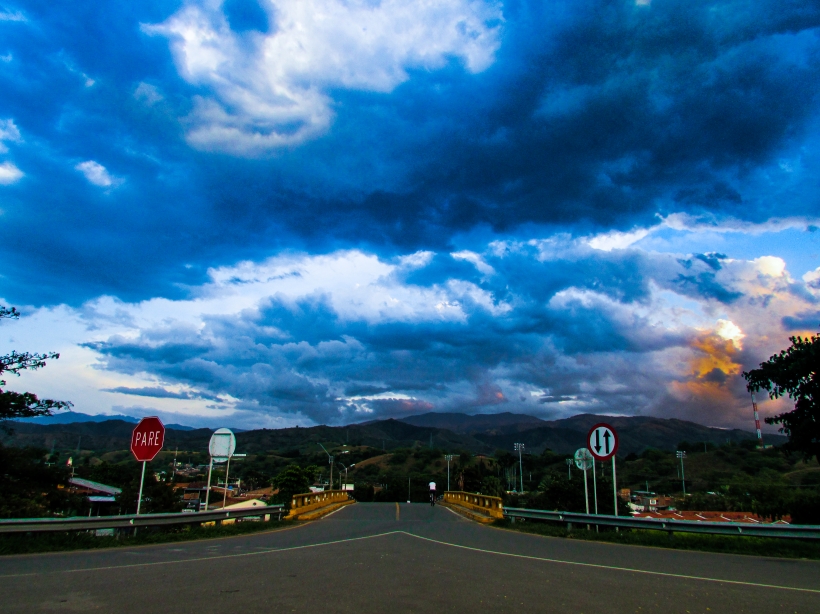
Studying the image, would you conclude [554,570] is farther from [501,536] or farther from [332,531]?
[332,531]

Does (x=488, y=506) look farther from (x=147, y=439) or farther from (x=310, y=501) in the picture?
(x=147, y=439)

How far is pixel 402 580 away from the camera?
8.45 meters

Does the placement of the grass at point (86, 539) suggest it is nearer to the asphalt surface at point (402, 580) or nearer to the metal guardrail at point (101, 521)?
the metal guardrail at point (101, 521)

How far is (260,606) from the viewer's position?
259 inches

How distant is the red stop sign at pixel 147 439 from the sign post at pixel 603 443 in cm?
1204

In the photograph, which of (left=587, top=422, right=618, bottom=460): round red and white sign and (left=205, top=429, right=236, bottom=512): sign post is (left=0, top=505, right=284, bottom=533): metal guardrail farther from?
(left=587, top=422, right=618, bottom=460): round red and white sign

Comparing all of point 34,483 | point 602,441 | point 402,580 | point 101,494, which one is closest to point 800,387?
point 602,441

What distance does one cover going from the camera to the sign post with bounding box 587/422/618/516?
52.2 feet

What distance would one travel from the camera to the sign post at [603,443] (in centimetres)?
1590

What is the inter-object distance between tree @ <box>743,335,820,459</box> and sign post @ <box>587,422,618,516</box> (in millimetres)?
10642

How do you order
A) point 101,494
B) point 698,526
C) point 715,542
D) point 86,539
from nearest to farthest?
point 86,539, point 715,542, point 698,526, point 101,494

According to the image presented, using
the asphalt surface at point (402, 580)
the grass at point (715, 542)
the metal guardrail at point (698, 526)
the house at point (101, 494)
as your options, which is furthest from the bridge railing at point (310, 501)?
the house at point (101, 494)

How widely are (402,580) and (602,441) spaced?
32.2 feet

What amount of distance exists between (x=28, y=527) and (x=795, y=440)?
25.4 meters
